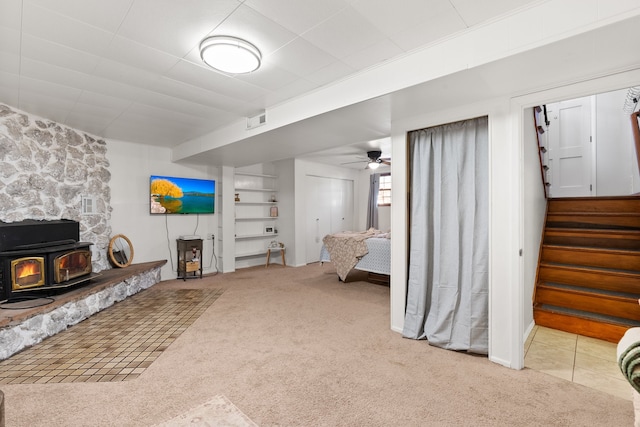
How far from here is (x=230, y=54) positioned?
200 cm

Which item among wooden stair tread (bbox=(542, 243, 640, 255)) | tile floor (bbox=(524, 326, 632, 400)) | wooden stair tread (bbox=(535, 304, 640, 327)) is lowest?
tile floor (bbox=(524, 326, 632, 400))

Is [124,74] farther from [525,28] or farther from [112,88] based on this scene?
[525,28]

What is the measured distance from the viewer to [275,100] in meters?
2.99

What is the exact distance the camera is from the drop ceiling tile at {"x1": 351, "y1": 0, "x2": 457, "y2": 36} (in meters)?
1.60

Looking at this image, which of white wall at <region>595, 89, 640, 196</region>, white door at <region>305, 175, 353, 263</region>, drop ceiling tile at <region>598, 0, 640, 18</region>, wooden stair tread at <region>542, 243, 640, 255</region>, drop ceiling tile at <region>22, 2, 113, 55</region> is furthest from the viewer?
white door at <region>305, 175, 353, 263</region>

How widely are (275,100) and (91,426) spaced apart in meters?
2.85

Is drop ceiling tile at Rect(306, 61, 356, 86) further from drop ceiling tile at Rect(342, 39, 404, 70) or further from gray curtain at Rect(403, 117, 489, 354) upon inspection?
gray curtain at Rect(403, 117, 489, 354)

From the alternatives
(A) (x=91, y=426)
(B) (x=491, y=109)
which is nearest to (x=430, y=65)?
(B) (x=491, y=109)

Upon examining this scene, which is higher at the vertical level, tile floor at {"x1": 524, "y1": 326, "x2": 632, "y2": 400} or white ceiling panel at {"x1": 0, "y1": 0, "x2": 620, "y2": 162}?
white ceiling panel at {"x1": 0, "y1": 0, "x2": 620, "y2": 162}

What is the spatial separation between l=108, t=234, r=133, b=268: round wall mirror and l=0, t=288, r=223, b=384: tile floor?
84 cm

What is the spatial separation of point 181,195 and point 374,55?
4.36 metres

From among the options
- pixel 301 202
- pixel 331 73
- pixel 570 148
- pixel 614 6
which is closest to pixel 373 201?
pixel 301 202

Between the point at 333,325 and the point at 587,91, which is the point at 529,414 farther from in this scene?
the point at 587,91

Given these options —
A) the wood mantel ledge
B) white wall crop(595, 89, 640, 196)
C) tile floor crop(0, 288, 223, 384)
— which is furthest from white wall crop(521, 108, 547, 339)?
the wood mantel ledge
